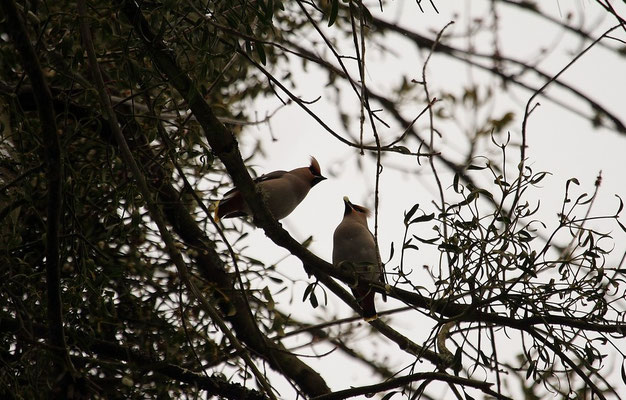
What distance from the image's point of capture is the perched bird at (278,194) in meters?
3.05

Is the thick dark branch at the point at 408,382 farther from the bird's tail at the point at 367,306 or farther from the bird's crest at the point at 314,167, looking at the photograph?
the bird's crest at the point at 314,167

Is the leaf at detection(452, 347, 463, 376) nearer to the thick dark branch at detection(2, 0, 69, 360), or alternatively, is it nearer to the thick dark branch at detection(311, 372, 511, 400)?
the thick dark branch at detection(311, 372, 511, 400)

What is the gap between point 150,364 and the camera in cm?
237

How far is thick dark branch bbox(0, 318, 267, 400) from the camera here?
90.7 inches

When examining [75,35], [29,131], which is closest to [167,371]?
[29,131]

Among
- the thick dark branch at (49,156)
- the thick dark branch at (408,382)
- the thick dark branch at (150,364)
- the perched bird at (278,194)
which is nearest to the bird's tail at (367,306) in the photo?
the thick dark branch at (150,364)

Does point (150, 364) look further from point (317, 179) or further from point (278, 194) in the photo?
point (317, 179)

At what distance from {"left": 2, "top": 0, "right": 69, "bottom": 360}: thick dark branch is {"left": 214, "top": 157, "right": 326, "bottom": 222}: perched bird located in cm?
108

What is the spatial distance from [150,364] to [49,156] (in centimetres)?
87

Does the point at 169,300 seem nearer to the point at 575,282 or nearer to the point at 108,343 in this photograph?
the point at 108,343

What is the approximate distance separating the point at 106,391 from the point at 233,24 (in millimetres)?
1315

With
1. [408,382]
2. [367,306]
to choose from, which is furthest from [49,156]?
[367,306]

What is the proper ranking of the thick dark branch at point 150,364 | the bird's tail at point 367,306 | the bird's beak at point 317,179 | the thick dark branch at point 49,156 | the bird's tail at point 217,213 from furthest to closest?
1. the bird's beak at point 317,179
2. the bird's tail at point 217,213
3. the bird's tail at point 367,306
4. the thick dark branch at point 150,364
5. the thick dark branch at point 49,156

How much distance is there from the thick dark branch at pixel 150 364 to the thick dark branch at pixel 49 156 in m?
0.31
